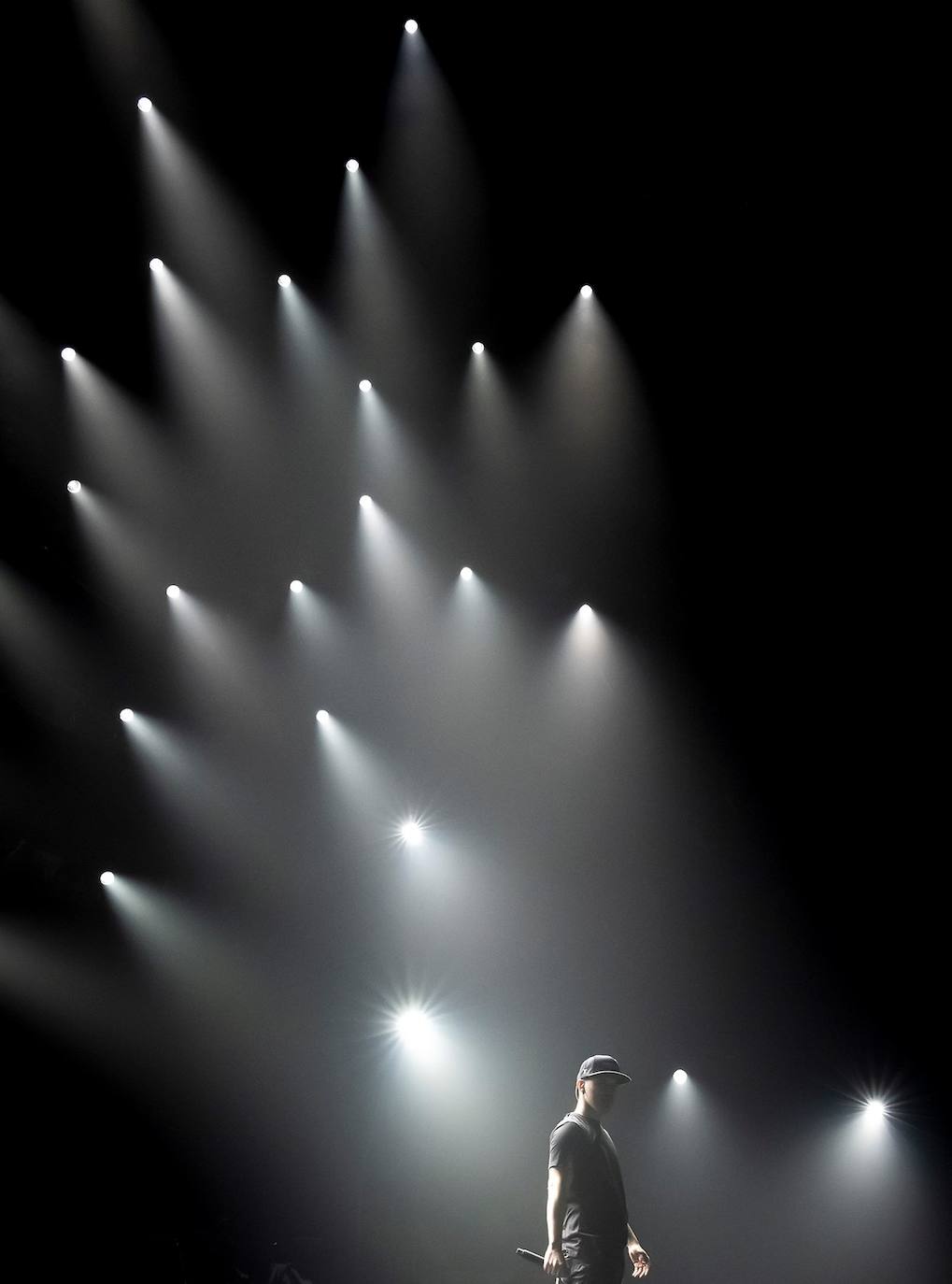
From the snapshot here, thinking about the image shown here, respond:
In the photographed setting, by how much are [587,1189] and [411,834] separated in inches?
117

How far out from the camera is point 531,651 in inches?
224

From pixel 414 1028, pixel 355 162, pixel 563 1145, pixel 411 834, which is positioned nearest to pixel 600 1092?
pixel 563 1145

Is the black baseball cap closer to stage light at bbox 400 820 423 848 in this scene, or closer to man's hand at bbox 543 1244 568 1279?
man's hand at bbox 543 1244 568 1279

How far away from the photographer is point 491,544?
577 cm

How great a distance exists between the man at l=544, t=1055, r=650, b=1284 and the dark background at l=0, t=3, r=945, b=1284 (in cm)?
224

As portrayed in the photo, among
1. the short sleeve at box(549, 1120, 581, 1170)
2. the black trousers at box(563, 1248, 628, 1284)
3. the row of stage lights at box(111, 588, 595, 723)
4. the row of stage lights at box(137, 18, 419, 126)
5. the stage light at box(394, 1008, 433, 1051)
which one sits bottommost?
the black trousers at box(563, 1248, 628, 1284)

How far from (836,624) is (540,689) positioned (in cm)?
181

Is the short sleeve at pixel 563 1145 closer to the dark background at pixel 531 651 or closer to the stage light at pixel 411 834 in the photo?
the dark background at pixel 531 651

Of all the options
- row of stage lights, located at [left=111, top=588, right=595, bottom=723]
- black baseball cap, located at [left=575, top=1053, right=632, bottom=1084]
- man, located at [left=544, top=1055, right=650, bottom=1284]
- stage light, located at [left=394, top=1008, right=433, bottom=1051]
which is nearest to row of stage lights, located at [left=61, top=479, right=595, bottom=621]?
row of stage lights, located at [left=111, top=588, right=595, bottom=723]

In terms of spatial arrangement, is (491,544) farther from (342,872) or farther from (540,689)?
(342,872)

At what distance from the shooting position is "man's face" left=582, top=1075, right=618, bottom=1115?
9.21 feet

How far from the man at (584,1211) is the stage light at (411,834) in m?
2.77

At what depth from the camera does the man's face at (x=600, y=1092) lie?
2.81 meters

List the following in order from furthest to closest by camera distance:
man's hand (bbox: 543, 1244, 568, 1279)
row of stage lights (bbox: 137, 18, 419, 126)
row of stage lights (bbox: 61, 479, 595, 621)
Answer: row of stage lights (bbox: 61, 479, 595, 621)
row of stage lights (bbox: 137, 18, 419, 126)
man's hand (bbox: 543, 1244, 568, 1279)
